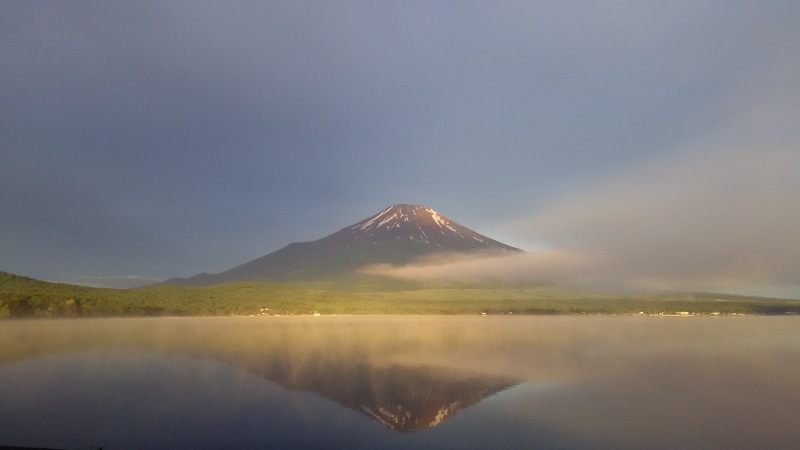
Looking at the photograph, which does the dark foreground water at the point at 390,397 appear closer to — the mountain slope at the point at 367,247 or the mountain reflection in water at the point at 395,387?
the mountain reflection in water at the point at 395,387

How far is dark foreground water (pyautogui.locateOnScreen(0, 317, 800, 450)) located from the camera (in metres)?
12.0

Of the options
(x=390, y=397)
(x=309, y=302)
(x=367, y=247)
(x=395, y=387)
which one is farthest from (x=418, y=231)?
(x=390, y=397)

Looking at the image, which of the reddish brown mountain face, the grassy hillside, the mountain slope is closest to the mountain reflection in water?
the grassy hillside

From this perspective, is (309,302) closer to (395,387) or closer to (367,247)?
(395,387)

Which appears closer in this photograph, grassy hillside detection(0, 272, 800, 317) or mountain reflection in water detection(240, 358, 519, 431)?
mountain reflection in water detection(240, 358, 519, 431)

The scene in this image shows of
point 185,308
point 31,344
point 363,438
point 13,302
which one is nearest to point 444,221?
point 185,308

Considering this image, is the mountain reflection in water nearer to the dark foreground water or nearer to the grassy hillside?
the dark foreground water

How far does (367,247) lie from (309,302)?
258 feet

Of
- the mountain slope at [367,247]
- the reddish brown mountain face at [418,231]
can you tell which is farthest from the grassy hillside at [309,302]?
the reddish brown mountain face at [418,231]

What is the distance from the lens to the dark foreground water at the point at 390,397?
472 inches

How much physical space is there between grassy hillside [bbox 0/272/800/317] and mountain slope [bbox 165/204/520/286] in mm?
19151

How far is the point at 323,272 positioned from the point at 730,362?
407 ft

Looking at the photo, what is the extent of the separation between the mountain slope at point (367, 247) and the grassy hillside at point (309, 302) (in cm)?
1915

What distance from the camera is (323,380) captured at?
63.2 feet
